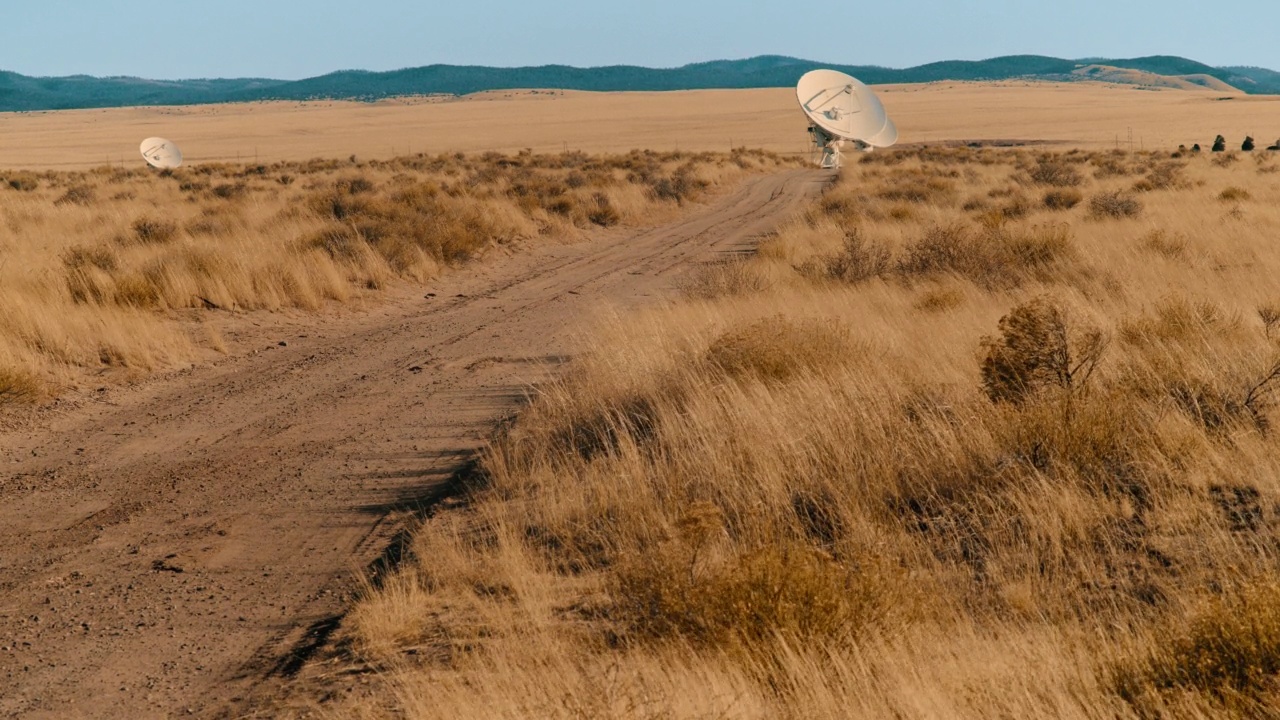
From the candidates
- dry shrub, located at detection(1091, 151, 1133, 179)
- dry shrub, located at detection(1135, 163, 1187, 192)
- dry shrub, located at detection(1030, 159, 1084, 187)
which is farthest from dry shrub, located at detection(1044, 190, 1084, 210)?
dry shrub, located at detection(1091, 151, 1133, 179)

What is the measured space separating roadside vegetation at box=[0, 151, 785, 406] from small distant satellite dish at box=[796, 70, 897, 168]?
32.9 ft

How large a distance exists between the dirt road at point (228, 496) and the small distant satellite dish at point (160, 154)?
135ft

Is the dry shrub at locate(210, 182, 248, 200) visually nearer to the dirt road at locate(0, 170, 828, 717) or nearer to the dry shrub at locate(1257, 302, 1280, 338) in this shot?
the dirt road at locate(0, 170, 828, 717)

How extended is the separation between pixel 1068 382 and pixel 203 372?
772 centimetres

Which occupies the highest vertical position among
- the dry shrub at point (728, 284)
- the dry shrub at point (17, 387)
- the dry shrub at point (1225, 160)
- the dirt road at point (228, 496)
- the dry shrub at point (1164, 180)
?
the dry shrub at point (1225, 160)

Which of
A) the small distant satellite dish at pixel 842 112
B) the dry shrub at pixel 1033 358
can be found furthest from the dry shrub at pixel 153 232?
the small distant satellite dish at pixel 842 112

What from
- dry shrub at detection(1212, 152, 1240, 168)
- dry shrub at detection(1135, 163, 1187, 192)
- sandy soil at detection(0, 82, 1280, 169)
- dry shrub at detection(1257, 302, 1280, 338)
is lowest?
dry shrub at detection(1257, 302, 1280, 338)

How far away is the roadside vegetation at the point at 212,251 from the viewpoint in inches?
390

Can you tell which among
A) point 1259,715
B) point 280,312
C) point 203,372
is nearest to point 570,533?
point 1259,715

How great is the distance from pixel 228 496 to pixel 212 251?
854 cm

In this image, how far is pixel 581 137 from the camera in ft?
324

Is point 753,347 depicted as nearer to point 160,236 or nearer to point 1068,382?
point 1068,382

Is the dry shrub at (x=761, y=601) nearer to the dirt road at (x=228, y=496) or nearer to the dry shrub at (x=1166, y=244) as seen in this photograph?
the dirt road at (x=228, y=496)

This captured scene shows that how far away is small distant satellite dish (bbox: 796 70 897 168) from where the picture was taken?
39.8 meters
